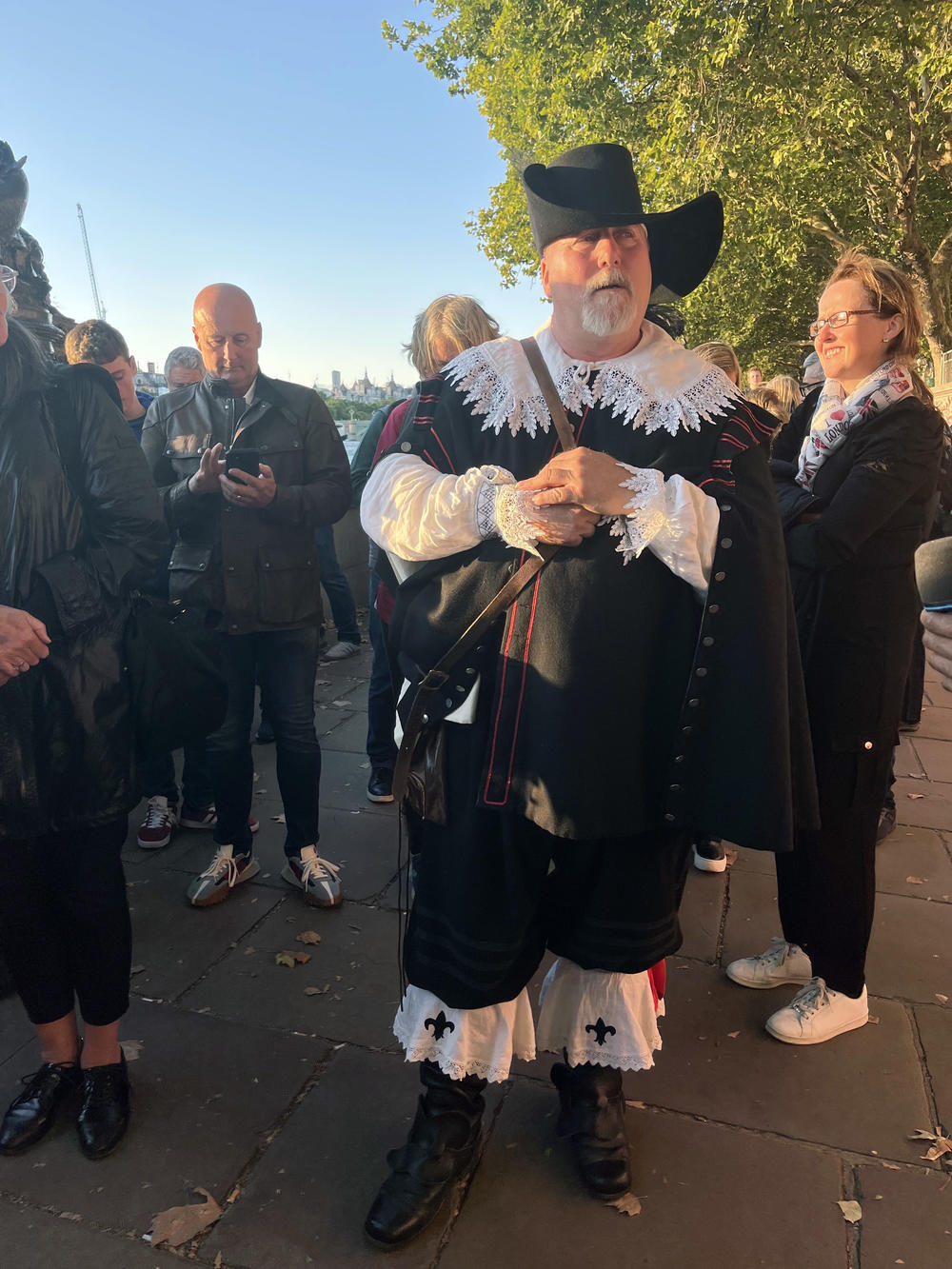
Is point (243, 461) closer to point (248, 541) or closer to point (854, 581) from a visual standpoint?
point (248, 541)

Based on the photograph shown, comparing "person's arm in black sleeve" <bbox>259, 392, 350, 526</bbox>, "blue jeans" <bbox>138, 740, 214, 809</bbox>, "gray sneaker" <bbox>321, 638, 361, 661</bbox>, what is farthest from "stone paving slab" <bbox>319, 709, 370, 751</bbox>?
"person's arm in black sleeve" <bbox>259, 392, 350, 526</bbox>

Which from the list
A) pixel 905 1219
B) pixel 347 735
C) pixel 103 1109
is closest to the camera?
pixel 905 1219

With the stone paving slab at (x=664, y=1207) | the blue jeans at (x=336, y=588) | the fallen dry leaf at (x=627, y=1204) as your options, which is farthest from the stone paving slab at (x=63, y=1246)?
the blue jeans at (x=336, y=588)

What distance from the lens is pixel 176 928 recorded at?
10.1 feet

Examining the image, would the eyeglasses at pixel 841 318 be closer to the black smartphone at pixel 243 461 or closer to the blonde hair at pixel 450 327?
the blonde hair at pixel 450 327

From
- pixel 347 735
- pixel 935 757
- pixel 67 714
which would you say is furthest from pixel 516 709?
pixel 935 757

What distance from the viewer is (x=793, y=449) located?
2.87 meters

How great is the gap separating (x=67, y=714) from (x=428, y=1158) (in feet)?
4.31

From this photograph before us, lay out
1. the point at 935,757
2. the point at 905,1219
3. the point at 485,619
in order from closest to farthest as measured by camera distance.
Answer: the point at 485,619
the point at 905,1219
the point at 935,757

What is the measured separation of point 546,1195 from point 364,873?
1668 mm

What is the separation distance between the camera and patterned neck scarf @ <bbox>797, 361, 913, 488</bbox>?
7.68 ft

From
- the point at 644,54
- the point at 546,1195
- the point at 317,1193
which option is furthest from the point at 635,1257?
the point at 644,54

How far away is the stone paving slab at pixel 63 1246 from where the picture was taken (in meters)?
1.78

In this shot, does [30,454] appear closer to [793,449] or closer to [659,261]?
[659,261]
